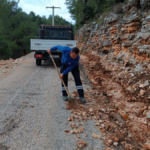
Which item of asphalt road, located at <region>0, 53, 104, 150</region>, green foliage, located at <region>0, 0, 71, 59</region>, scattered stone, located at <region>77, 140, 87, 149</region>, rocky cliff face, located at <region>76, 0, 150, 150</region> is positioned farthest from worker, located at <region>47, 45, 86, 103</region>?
green foliage, located at <region>0, 0, 71, 59</region>

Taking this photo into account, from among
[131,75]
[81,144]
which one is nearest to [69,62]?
[81,144]

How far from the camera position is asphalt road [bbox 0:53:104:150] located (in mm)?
2713

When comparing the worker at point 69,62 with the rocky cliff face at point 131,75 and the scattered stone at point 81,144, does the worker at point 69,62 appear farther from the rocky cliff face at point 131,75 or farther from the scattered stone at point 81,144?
the scattered stone at point 81,144

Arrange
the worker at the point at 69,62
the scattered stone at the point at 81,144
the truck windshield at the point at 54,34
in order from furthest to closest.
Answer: the truck windshield at the point at 54,34 → the worker at the point at 69,62 → the scattered stone at the point at 81,144

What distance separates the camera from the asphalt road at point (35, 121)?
271 centimetres

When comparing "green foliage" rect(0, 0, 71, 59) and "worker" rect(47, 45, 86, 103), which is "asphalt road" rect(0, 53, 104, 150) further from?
"green foliage" rect(0, 0, 71, 59)

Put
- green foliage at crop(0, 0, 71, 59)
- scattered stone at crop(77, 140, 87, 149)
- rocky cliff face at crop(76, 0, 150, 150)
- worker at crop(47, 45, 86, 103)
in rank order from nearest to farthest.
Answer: scattered stone at crop(77, 140, 87, 149)
rocky cliff face at crop(76, 0, 150, 150)
worker at crop(47, 45, 86, 103)
green foliage at crop(0, 0, 71, 59)

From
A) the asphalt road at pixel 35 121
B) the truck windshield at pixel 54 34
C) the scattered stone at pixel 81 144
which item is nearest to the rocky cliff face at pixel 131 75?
the scattered stone at pixel 81 144

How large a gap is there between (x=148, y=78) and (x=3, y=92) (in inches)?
177

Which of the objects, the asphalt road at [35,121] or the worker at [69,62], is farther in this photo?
the worker at [69,62]

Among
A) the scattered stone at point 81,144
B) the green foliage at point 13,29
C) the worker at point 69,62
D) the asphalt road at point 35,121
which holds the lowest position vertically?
the scattered stone at point 81,144

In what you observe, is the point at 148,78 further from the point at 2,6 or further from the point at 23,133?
the point at 2,6

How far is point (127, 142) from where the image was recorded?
2.89 meters

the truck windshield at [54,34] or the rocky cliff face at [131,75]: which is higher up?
the truck windshield at [54,34]
